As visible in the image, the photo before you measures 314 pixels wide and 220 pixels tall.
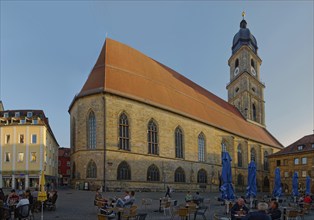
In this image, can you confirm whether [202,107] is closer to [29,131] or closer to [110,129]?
[110,129]

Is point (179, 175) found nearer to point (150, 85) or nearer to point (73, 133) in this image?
point (150, 85)

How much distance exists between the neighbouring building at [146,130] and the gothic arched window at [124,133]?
41 millimetres

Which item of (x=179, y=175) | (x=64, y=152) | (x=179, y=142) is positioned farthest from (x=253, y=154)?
(x=64, y=152)

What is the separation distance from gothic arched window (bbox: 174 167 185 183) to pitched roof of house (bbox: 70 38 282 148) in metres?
6.88

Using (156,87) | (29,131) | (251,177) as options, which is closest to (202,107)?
(156,87)

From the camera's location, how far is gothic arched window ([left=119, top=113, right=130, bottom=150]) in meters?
35.5

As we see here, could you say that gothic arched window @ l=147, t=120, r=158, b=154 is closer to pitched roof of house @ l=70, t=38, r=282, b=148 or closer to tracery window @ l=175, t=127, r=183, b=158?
pitched roof of house @ l=70, t=38, r=282, b=148

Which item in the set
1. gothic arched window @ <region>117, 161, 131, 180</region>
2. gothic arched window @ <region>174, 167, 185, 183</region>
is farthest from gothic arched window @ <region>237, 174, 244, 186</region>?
gothic arched window @ <region>117, 161, 131, 180</region>

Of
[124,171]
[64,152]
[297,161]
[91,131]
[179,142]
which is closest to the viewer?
[124,171]

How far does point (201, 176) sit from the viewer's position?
45.0m

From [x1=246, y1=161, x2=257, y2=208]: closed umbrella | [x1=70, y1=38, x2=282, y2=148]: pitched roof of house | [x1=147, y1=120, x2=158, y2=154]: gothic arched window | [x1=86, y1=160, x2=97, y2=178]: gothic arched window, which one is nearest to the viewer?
[x1=246, y1=161, x2=257, y2=208]: closed umbrella

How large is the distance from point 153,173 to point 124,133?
554 centimetres

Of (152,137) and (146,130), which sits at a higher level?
(146,130)

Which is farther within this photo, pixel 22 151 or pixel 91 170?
pixel 22 151
